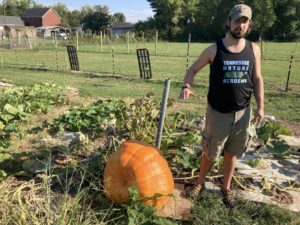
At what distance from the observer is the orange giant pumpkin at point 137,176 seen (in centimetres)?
351

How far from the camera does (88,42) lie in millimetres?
40469

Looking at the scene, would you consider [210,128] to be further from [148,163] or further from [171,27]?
[171,27]

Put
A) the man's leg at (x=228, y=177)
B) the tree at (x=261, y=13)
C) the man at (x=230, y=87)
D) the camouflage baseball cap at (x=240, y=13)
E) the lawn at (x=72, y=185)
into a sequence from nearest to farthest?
the lawn at (x=72, y=185)
the camouflage baseball cap at (x=240, y=13)
the man at (x=230, y=87)
the man's leg at (x=228, y=177)
the tree at (x=261, y=13)

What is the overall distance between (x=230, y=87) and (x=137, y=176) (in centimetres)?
117

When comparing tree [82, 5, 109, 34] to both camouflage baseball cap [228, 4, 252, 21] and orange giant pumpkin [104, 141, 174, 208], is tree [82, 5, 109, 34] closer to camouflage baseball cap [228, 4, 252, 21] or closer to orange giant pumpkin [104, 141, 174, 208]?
orange giant pumpkin [104, 141, 174, 208]

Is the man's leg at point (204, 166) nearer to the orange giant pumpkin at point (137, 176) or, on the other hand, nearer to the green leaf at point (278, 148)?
the orange giant pumpkin at point (137, 176)

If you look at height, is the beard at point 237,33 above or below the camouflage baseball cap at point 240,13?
below

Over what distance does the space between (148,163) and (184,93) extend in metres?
0.73

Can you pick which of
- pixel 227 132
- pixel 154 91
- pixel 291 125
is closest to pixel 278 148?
pixel 227 132

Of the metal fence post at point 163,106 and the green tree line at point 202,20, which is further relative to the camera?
the green tree line at point 202,20

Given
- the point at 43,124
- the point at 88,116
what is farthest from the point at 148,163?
the point at 43,124

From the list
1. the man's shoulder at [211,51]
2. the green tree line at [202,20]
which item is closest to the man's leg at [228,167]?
the man's shoulder at [211,51]

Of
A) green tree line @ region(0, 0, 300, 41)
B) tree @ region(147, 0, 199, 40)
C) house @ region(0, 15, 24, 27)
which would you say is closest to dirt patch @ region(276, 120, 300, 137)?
green tree line @ region(0, 0, 300, 41)

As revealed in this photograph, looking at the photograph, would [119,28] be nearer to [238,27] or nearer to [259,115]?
[259,115]
